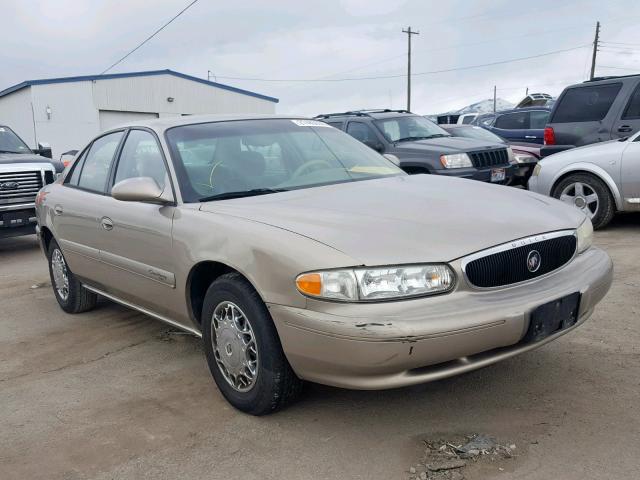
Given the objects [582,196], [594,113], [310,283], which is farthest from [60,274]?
[594,113]

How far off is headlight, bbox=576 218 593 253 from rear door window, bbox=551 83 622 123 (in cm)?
609

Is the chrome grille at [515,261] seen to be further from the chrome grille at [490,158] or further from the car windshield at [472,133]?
the car windshield at [472,133]

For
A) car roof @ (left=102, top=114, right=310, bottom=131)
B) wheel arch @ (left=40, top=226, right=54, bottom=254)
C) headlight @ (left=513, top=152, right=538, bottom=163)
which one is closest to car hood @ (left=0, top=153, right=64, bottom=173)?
wheel arch @ (left=40, top=226, right=54, bottom=254)

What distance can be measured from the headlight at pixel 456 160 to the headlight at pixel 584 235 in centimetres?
533

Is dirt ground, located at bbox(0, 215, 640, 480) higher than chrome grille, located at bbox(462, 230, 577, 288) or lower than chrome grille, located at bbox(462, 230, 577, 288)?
lower

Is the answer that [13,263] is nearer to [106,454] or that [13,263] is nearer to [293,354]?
[106,454]

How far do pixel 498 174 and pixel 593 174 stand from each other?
68.4 inches

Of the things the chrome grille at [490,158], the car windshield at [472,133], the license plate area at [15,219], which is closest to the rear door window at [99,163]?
the license plate area at [15,219]

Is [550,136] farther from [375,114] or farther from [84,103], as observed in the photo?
[84,103]

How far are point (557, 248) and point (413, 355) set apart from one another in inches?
41.4

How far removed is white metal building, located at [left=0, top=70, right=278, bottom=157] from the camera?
2502cm

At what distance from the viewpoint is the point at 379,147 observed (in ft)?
31.4

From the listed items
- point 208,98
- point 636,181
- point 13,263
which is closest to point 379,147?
point 636,181

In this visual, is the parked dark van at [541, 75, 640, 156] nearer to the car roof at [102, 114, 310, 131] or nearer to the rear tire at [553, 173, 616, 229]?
the rear tire at [553, 173, 616, 229]
